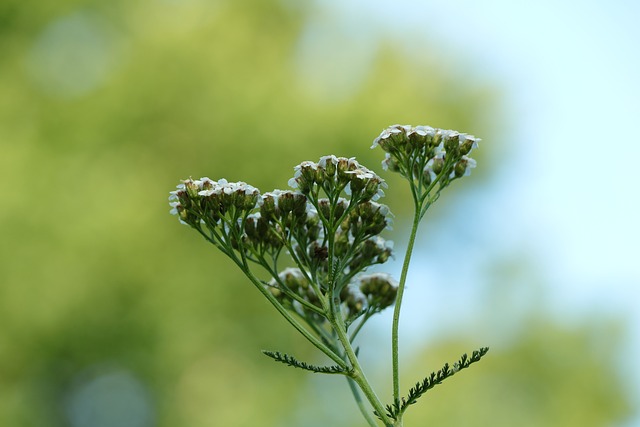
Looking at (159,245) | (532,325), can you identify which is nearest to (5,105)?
(159,245)

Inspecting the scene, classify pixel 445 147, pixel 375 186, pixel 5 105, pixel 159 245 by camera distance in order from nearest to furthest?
pixel 375 186, pixel 445 147, pixel 159 245, pixel 5 105

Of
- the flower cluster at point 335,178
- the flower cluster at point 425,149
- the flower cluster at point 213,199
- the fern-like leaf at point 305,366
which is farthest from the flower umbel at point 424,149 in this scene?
the fern-like leaf at point 305,366

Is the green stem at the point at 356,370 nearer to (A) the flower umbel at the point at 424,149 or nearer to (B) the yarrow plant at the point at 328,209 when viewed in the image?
(B) the yarrow plant at the point at 328,209

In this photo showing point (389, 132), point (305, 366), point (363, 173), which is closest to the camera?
point (305, 366)

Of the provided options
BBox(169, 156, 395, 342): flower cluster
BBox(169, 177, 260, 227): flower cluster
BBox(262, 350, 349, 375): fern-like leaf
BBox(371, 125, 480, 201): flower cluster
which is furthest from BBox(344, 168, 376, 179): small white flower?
BBox(262, 350, 349, 375): fern-like leaf

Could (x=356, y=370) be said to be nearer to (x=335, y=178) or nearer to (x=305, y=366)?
(x=305, y=366)

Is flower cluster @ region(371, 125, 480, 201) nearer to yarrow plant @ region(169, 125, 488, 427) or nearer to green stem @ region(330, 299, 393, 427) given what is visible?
yarrow plant @ region(169, 125, 488, 427)

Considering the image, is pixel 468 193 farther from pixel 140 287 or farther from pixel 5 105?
pixel 5 105

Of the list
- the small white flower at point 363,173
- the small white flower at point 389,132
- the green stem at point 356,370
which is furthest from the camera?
the small white flower at point 389,132

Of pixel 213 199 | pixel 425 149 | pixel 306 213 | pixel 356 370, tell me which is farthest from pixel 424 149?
pixel 356 370
